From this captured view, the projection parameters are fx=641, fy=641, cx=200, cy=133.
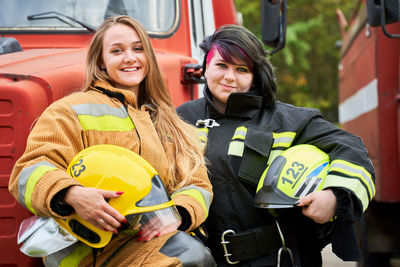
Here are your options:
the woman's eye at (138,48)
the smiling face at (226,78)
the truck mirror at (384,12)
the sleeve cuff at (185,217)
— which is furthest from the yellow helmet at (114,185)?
the truck mirror at (384,12)

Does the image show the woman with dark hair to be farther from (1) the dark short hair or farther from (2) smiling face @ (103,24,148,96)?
(2) smiling face @ (103,24,148,96)

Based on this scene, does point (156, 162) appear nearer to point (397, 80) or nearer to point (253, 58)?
point (253, 58)

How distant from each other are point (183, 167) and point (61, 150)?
0.60 meters

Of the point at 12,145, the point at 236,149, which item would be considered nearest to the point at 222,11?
the point at 236,149

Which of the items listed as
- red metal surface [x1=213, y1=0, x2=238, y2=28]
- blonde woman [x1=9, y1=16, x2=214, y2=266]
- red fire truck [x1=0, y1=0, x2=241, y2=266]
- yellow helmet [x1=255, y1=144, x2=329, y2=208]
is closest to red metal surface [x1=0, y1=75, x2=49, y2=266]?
red fire truck [x1=0, y1=0, x2=241, y2=266]

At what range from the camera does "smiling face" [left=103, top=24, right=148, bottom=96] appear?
289cm

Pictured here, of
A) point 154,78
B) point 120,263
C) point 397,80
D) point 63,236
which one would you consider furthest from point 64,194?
point 397,80

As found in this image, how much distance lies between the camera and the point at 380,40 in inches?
213

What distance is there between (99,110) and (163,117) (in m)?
0.38

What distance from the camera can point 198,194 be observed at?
109 inches

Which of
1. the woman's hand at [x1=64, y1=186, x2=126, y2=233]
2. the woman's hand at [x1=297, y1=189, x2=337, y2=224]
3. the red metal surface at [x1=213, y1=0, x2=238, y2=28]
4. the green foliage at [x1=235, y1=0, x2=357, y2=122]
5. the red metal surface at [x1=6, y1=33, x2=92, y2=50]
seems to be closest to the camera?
the woman's hand at [x1=64, y1=186, x2=126, y2=233]

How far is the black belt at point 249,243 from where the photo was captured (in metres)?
2.95

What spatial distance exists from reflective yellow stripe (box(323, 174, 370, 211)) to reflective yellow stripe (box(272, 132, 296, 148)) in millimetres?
291

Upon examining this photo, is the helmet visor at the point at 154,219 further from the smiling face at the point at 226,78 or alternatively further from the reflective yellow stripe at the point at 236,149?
the smiling face at the point at 226,78
